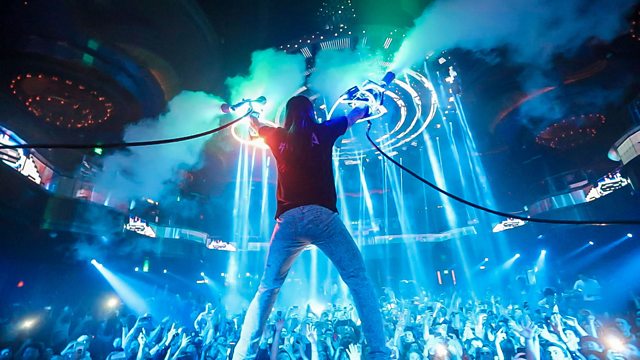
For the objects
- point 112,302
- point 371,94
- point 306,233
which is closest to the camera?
point 306,233

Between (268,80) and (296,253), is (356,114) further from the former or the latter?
(268,80)

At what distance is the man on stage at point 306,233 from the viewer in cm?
234

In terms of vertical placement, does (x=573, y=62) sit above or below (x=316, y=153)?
above

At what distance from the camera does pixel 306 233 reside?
2.48 meters

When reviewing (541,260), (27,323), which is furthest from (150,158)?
(541,260)

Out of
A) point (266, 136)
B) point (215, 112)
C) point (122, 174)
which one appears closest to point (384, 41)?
point (215, 112)

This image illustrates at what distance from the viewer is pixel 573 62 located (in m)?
13.9

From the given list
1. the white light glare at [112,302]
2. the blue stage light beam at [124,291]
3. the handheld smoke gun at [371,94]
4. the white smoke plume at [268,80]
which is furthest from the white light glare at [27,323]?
the handheld smoke gun at [371,94]

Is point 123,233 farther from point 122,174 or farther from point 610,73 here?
point 610,73

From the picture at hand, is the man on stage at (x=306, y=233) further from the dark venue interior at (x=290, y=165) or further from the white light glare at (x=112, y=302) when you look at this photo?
the white light glare at (x=112, y=302)

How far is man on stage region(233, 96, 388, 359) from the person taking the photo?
2342 millimetres

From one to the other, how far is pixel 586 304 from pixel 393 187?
22.3 m

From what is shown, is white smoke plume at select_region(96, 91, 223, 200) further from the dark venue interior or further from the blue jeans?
the blue jeans

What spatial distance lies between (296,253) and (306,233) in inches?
9.4
